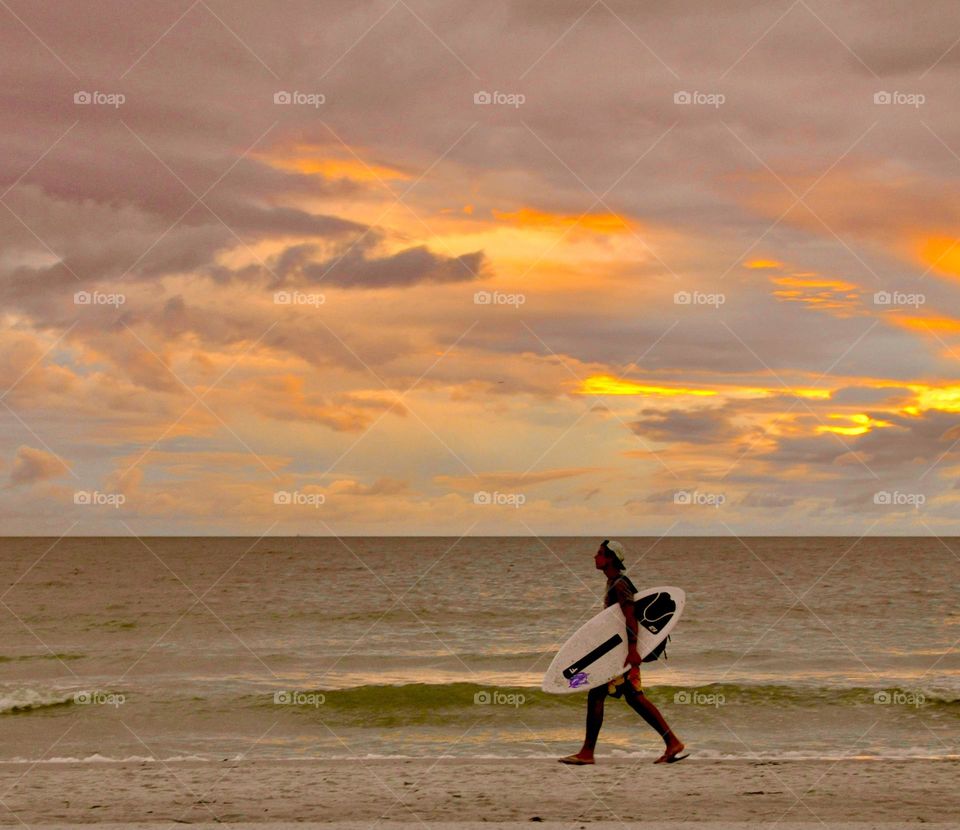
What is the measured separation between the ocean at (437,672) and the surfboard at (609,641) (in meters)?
3.68

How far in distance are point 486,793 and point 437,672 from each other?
14.4 metres

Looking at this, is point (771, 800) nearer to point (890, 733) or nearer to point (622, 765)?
point (622, 765)

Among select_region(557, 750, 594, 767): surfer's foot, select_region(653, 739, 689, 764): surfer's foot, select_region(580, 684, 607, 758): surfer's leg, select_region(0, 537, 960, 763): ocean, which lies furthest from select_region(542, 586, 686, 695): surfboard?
select_region(0, 537, 960, 763): ocean

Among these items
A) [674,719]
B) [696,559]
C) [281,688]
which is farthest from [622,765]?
[696,559]

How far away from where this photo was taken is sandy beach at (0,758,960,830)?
8641 millimetres

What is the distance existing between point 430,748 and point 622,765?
15.9 ft

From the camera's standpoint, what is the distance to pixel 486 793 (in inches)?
379

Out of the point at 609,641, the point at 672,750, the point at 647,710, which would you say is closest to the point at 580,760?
the point at 672,750

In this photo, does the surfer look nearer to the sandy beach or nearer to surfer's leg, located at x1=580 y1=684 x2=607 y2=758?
surfer's leg, located at x1=580 y1=684 x2=607 y2=758

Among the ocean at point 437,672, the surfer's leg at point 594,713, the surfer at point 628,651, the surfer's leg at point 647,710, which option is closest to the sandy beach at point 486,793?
the surfer's leg at point 594,713

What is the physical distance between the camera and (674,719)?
1681 cm

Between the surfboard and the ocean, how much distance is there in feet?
12.1

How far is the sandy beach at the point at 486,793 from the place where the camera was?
8641 millimetres

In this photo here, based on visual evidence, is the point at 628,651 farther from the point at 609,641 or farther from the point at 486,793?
the point at 486,793
